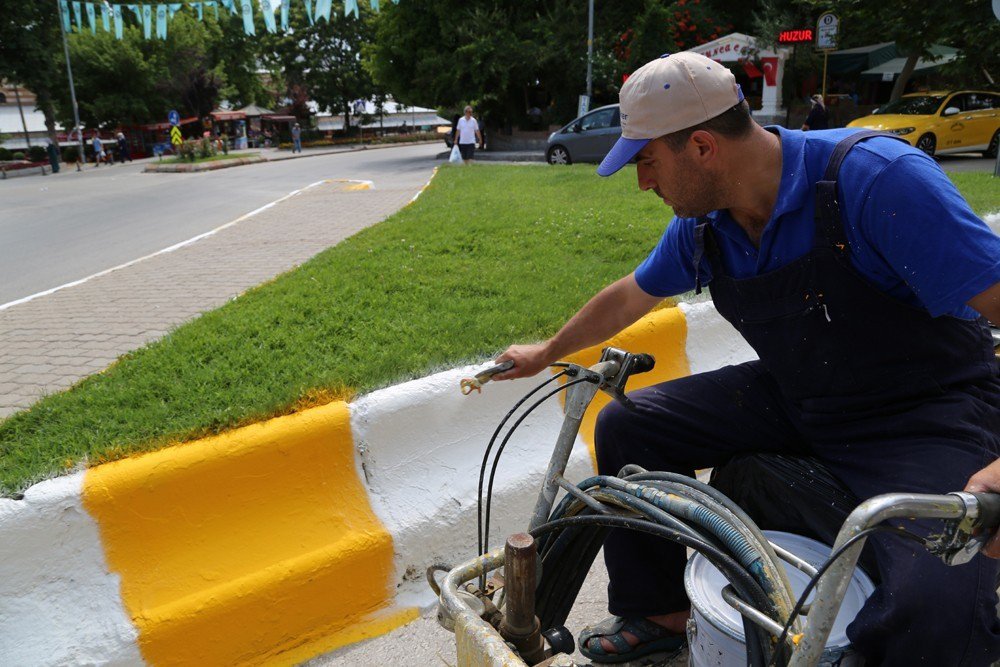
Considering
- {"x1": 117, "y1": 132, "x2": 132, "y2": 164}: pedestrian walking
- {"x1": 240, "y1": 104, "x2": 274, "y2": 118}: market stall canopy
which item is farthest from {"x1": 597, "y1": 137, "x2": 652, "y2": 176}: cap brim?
{"x1": 240, "y1": 104, "x2": 274, "y2": 118}: market stall canopy

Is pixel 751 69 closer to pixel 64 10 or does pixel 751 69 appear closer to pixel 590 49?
pixel 590 49

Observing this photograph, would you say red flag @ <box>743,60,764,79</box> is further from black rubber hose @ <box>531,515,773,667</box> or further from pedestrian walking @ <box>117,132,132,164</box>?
pedestrian walking @ <box>117,132,132,164</box>

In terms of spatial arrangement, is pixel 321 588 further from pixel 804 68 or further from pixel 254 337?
pixel 804 68

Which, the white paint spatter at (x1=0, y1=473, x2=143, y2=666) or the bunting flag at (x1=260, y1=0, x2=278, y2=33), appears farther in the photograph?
the bunting flag at (x1=260, y1=0, x2=278, y2=33)

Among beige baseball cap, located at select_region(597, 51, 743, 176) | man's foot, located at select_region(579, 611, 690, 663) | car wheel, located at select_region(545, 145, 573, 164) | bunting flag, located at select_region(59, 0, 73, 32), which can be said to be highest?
bunting flag, located at select_region(59, 0, 73, 32)

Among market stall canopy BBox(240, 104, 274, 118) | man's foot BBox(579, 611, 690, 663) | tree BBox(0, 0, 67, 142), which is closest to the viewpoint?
man's foot BBox(579, 611, 690, 663)

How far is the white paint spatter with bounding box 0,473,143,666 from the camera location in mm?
2443

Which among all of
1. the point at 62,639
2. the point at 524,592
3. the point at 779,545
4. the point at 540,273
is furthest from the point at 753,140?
the point at 540,273

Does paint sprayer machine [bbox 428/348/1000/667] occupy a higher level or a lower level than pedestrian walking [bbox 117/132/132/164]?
lower

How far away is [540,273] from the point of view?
521 cm

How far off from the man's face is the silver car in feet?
55.6

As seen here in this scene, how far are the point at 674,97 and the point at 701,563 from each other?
122 centimetres

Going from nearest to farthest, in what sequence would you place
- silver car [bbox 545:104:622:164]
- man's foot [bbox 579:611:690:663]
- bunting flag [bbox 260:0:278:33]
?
1. man's foot [bbox 579:611:690:663]
2. bunting flag [bbox 260:0:278:33]
3. silver car [bbox 545:104:622:164]

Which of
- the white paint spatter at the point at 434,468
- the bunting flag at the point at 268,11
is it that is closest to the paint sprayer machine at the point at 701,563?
the white paint spatter at the point at 434,468
